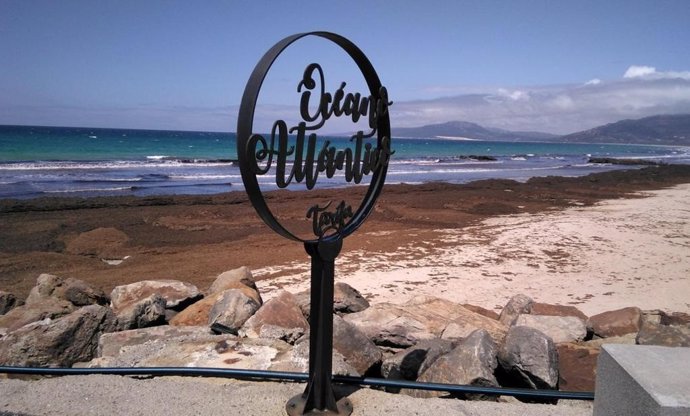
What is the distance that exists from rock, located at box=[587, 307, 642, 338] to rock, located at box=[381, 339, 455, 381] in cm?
222

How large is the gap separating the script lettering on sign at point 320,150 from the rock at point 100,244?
931 cm

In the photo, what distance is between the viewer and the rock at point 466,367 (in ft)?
13.2

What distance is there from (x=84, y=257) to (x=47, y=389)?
8038 millimetres

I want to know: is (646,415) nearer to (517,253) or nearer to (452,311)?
(452,311)

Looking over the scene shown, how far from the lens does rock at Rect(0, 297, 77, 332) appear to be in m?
5.43

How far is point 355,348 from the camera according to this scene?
4.72 m

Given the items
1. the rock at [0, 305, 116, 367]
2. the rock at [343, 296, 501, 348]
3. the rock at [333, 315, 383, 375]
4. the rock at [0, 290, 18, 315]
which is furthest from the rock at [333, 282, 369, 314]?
the rock at [0, 290, 18, 315]

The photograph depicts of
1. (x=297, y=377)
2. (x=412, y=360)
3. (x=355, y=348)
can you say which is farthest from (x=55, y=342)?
(x=412, y=360)

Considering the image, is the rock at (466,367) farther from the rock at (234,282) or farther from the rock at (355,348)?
the rock at (234,282)

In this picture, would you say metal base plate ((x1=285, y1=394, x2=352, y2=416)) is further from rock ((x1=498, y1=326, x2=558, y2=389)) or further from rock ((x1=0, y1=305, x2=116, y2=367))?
rock ((x1=0, y1=305, x2=116, y2=367))

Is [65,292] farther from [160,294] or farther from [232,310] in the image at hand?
[232,310]

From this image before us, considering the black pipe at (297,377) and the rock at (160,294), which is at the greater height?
the black pipe at (297,377)

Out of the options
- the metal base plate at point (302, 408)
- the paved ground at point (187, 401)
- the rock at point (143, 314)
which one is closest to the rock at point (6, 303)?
the rock at point (143, 314)

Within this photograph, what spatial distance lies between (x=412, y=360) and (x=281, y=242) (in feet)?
26.9
